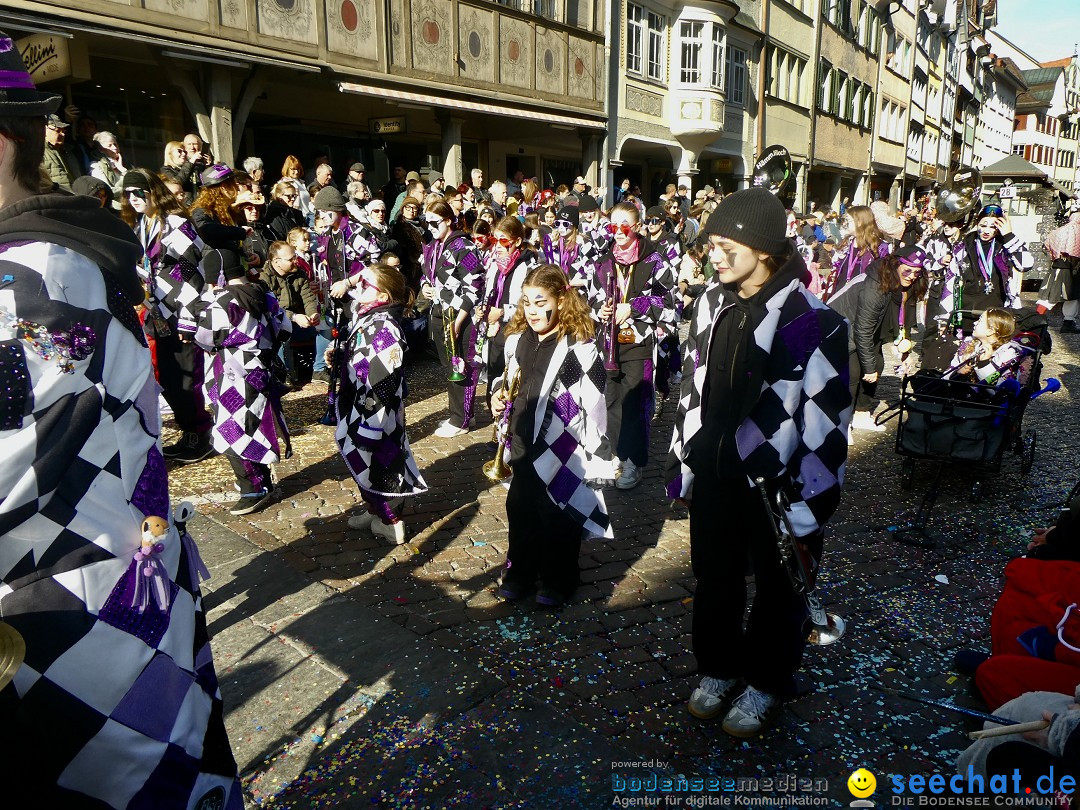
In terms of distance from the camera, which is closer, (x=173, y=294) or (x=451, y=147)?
(x=173, y=294)

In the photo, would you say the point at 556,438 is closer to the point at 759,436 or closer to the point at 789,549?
the point at 759,436

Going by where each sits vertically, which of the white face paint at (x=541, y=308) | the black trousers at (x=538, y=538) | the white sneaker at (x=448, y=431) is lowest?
the white sneaker at (x=448, y=431)

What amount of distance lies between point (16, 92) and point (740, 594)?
2.75 metres

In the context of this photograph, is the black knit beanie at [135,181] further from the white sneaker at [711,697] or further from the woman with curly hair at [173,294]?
the white sneaker at [711,697]

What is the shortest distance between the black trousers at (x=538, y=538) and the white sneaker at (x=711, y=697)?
107 cm

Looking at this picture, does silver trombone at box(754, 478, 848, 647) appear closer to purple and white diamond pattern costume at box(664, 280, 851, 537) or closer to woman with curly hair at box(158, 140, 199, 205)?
purple and white diamond pattern costume at box(664, 280, 851, 537)

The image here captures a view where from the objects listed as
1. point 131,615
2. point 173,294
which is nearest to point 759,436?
point 131,615

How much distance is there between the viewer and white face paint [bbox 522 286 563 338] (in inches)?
155

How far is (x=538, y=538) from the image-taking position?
4.07 m

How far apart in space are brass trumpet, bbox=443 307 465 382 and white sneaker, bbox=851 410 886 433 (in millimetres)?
3908

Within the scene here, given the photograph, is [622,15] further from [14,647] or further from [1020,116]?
[1020,116]

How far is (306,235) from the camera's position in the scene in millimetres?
8375

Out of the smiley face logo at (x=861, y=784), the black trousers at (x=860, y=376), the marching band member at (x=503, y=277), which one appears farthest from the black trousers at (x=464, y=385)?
the smiley face logo at (x=861, y=784)

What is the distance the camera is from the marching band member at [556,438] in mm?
3963
